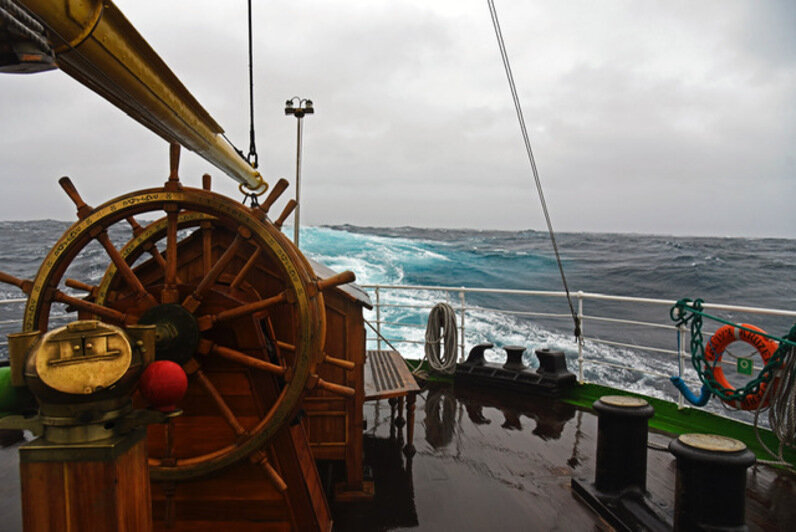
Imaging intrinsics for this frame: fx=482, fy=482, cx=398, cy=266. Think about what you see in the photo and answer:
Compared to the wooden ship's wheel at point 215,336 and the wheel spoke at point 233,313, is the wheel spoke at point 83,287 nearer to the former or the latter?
the wooden ship's wheel at point 215,336

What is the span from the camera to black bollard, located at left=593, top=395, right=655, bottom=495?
212 centimetres

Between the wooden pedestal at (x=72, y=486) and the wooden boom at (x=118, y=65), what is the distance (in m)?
0.84

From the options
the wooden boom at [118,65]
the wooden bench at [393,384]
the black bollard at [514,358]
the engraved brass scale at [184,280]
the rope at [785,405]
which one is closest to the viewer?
the wooden boom at [118,65]

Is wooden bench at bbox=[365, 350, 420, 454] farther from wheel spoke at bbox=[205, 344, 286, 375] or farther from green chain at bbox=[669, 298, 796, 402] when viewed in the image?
green chain at bbox=[669, 298, 796, 402]

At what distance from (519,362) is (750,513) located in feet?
6.88

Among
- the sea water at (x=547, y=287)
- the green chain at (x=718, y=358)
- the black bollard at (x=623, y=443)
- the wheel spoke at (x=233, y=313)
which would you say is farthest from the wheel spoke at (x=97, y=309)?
the sea water at (x=547, y=287)

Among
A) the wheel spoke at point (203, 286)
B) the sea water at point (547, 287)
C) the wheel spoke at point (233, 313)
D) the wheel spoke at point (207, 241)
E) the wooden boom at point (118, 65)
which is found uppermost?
the wooden boom at point (118, 65)

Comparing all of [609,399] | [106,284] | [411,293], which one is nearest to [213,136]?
[106,284]

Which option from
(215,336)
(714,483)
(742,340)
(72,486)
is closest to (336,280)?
(215,336)

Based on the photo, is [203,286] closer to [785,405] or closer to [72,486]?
[72,486]

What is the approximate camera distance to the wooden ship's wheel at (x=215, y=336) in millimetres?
1618

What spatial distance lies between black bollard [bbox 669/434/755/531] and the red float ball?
1.69m

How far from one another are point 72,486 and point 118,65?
0.98m

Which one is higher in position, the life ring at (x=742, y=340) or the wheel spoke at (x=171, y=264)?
the wheel spoke at (x=171, y=264)
